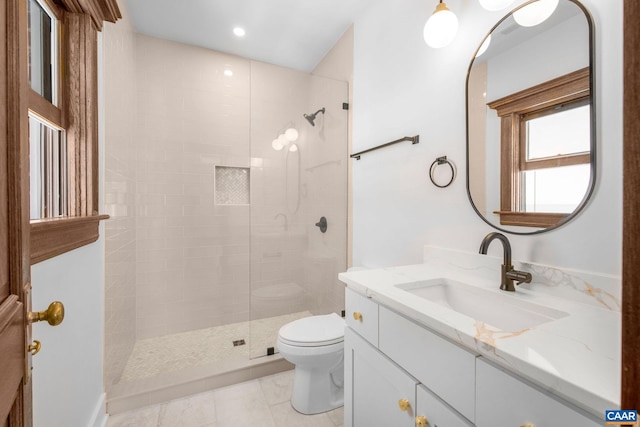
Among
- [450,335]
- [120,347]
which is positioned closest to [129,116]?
[120,347]

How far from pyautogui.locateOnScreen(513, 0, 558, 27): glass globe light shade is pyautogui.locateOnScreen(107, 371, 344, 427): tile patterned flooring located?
6.97ft

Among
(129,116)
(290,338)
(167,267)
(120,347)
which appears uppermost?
(129,116)

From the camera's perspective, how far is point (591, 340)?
649mm

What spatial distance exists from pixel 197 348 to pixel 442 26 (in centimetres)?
274

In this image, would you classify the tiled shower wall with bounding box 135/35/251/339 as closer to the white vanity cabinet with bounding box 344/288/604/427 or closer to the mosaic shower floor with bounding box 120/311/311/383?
the mosaic shower floor with bounding box 120/311/311/383

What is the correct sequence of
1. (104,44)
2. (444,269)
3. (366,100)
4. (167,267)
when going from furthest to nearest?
1. (167,267)
2. (366,100)
3. (104,44)
4. (444,269)

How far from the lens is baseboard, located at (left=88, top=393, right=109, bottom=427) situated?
1422 millimetres

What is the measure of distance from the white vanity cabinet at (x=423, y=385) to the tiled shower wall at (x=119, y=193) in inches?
59.3

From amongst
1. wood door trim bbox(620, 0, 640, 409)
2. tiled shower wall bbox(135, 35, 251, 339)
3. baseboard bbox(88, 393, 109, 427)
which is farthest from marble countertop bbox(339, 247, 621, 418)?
tiled shower wall bbox(135, 35, 251, 339)

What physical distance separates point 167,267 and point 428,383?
244 centimetres

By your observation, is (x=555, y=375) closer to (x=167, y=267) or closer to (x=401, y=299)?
(x=401, y=299)

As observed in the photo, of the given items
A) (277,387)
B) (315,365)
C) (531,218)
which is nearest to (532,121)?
(531,218)

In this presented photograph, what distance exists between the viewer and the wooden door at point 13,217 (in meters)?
0.39

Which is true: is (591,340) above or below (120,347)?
above
